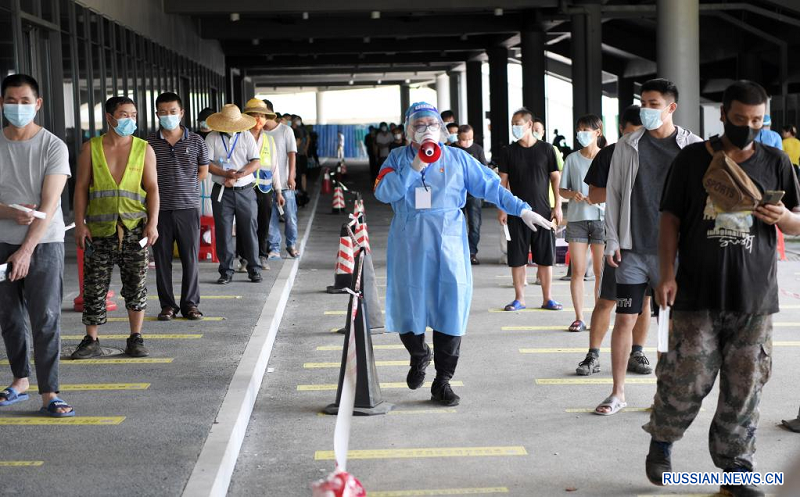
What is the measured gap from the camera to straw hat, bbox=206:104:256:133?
39.3ft

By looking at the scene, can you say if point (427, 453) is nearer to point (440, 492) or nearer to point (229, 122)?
point (440, 492)

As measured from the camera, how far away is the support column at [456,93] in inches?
2532

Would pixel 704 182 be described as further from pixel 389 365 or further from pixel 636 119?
pixel 389 365


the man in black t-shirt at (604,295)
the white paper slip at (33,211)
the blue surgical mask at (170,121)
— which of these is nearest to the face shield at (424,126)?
the man in black t-shirt at (604,295)

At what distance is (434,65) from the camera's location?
5781 centimetres

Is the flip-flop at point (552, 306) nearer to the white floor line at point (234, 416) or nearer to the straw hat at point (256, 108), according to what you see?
the white floor line at point (234, 416)

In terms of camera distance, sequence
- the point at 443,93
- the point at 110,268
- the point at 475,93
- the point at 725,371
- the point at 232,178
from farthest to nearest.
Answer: the point at 443,93, the point at 475,93, the point at 232,178, the point at 110,268, the point at 725,371

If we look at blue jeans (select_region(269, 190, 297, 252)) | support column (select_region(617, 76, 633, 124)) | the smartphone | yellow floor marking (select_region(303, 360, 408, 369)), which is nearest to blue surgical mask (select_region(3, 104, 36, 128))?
yellow floor marking (select_region(303, 360, 408, 369))

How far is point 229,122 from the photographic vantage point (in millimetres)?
12023

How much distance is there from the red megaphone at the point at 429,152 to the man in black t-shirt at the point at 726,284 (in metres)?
2.03

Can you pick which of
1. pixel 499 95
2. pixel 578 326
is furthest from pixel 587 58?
pixel 578 326

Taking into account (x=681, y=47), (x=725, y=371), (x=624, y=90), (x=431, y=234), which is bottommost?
(x=725, y=371)

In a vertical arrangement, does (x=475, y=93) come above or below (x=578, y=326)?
above

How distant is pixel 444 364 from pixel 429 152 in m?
1.37
